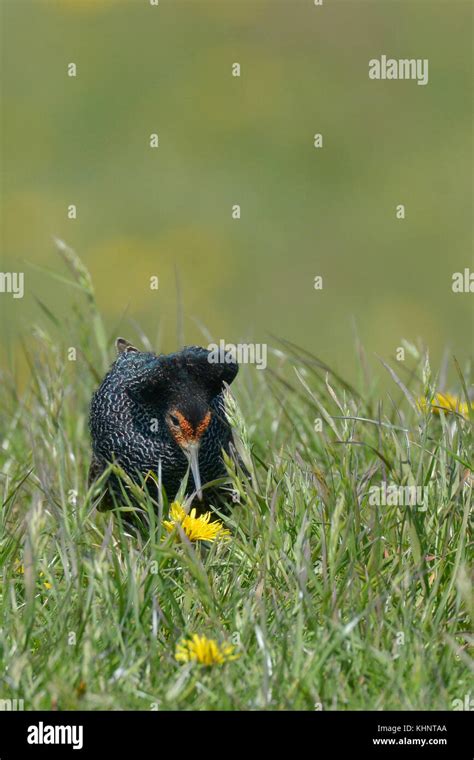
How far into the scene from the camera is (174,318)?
10711 mm

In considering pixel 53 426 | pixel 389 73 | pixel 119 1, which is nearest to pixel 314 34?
pixel 389 73

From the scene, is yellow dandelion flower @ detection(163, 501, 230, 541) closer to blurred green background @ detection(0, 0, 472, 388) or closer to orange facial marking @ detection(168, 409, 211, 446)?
orange facial marking @ detection(168, 409, 211, 446)

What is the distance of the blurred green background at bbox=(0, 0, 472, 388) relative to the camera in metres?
10.6

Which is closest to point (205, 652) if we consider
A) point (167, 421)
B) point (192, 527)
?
point (192, 527)

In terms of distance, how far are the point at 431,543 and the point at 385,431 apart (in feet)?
1.90

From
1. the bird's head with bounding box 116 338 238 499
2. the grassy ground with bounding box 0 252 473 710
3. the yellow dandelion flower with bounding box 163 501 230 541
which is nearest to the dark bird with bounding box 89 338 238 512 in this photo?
the bird's head with bounding box 116 338 238 499

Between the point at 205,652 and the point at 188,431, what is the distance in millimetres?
1369

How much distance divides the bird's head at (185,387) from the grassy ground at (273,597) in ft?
1.15

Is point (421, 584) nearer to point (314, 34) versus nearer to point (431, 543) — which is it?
point (431, 543)

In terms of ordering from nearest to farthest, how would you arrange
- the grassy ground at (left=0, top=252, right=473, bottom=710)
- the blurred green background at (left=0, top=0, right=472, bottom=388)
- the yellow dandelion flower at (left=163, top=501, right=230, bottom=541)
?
1. the grassy ground at (left=0, top=252, right=473, bottom=710)
2. the yellow dandelion flower at (left=163, top=501, right=230, bottom=541)
3. the blurred green background at (left=0, top=0, right=472, bottom=388)

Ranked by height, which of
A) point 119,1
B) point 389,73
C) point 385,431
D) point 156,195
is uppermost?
point 119,1

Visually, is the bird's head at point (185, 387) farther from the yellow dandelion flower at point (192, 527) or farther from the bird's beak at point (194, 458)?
the yellow dandelion flower at point (192, 527)

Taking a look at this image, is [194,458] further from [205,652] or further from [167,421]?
[205,652]

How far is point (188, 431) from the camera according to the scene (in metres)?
4.55
